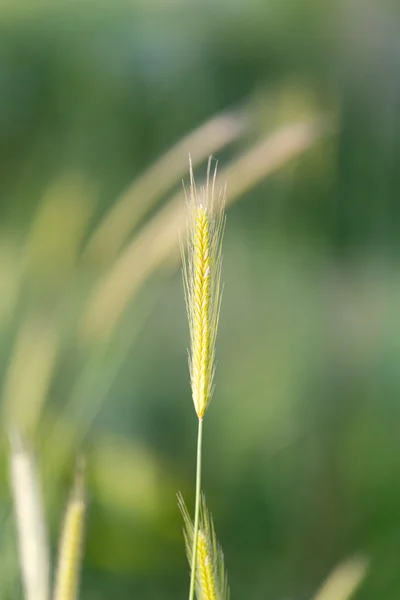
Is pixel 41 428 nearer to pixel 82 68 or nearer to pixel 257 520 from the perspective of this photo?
pixel 257 520

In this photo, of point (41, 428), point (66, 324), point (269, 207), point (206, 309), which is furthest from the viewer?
point (269, 207)

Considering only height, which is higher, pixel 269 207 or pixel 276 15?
pixel 276 15

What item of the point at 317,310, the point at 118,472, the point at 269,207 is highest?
the point at 269,207

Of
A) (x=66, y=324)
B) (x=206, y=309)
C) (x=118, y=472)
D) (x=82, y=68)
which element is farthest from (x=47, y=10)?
(x=206, y=309)

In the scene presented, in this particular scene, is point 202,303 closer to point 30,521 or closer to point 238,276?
point 30,521

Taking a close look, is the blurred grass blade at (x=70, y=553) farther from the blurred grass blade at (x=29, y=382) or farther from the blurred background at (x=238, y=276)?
the blurred background at (x=238, y=276)

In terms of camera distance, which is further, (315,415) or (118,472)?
(315,415)

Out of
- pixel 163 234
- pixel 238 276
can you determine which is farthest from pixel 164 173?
pixel 238 276
